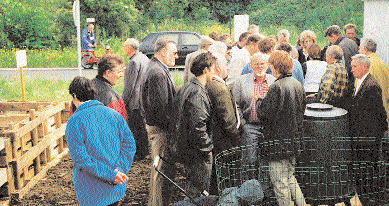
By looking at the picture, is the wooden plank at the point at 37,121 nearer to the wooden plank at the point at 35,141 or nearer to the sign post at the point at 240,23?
the wooden plank at the point at 35,141

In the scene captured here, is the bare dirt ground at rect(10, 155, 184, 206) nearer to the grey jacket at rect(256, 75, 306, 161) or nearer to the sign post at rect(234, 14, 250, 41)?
the grey jacket at rect(256, 75, 306, 161)

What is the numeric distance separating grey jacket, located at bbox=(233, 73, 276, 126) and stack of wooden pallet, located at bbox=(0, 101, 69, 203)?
8.60ft

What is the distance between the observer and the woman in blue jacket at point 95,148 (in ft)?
11.7

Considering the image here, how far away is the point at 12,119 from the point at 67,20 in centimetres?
2194

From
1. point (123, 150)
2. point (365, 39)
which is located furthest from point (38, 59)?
point (123, 150)

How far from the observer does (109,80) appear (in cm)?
482

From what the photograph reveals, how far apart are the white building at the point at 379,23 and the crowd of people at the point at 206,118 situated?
0.88 metres

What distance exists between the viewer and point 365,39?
21.6 ft

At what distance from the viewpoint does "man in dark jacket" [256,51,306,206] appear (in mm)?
4676

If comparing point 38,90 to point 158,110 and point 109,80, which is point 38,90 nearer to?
point 158,110

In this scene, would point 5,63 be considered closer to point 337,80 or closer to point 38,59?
point 38,59

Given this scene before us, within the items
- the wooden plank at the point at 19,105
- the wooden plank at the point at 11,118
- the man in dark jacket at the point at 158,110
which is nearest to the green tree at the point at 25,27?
the wooden plank at the point at 19,105

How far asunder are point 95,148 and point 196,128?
108cm

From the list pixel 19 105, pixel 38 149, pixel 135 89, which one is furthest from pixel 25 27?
pixel 38 149
